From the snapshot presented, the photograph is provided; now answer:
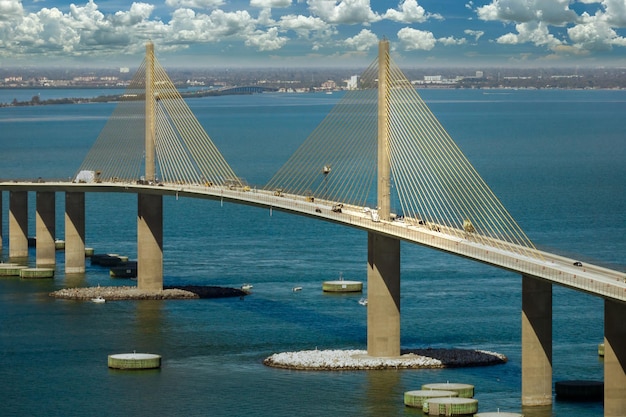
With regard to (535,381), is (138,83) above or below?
above

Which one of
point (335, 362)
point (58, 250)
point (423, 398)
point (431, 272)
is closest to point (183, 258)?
point (58, 250)

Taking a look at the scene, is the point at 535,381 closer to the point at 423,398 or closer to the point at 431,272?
the point at 423,398

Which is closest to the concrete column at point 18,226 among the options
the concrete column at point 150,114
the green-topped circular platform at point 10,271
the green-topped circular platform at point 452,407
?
the green-topped circular platform at point 10,271

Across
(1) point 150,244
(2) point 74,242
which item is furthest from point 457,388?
(2) point 74,242

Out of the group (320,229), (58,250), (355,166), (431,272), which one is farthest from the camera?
(355,166)

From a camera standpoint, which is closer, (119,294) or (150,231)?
(119,294)

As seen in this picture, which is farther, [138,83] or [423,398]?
[138,83]

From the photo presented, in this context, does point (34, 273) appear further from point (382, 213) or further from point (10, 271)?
point (382, 213)
